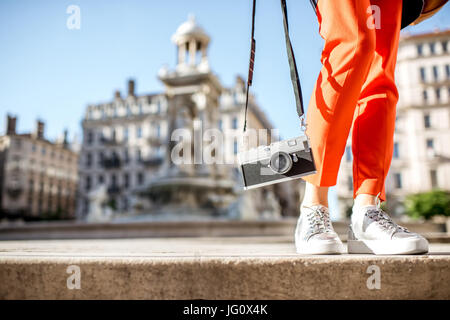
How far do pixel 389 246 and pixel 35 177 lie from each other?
64054mm

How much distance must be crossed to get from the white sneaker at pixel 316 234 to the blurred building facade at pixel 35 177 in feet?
172

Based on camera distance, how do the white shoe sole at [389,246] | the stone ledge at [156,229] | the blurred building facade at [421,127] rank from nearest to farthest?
the white shoe sole at [389,246]
the stone ledge at [156,229]
the blurred building facade at [421,127]

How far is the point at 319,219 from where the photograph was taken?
1.71 meters

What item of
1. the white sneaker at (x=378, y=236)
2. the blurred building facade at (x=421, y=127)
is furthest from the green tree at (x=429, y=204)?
the white sneaker at (x=378, y=236)

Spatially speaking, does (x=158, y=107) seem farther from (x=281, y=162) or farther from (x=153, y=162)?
(x=281, y=162)

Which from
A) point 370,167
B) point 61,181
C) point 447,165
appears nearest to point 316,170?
point 370,167

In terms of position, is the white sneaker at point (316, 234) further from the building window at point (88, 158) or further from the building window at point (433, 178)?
the building window at point (88, 158)

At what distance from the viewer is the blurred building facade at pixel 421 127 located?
3944 cm

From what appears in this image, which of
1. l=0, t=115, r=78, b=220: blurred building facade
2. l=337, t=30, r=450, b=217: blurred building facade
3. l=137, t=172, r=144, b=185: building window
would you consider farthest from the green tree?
l=0, t=115, r=78, b=220: blurred building facade

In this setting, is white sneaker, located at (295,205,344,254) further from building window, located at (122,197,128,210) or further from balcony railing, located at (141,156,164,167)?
building window, located at (122,197,128,210)

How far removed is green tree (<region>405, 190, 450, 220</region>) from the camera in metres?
34.2

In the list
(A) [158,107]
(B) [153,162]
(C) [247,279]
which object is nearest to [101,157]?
(B) [153,162]

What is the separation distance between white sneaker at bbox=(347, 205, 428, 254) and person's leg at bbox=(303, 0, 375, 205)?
20 cm
